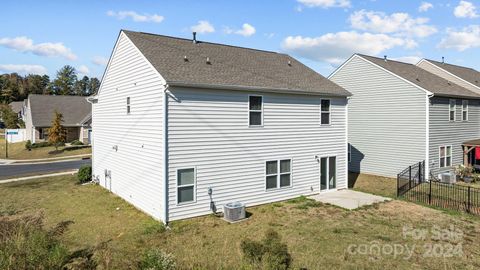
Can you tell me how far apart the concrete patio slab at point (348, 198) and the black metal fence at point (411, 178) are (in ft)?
7.13

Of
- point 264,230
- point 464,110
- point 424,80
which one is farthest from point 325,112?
point 464,110

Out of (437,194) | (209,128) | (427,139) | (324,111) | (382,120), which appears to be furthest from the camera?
(382,120)

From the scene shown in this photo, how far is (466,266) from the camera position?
802 centimetres

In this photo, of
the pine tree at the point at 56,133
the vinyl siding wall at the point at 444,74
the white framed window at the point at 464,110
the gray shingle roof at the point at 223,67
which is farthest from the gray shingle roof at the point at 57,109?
the white framed window at the point at 464,110

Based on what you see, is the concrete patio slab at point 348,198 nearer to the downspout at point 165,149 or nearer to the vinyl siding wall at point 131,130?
the downspout at point 165,149

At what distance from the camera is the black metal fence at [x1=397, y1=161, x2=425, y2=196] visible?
56.8 ft

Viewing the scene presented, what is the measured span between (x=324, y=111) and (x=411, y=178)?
24.0 ft

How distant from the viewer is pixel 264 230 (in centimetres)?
1092

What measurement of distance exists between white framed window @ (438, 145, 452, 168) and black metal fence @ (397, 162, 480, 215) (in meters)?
1.67

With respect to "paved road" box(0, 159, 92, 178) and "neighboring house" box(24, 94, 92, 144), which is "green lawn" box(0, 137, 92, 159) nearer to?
"neighboring house" box(24, 94, 92, 144)

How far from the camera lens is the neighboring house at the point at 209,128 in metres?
11.9

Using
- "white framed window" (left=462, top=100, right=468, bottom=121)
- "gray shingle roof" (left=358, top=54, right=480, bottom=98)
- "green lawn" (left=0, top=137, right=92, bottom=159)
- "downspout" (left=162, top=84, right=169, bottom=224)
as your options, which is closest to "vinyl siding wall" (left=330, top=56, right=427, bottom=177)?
"gray shingle roof" (left=358, top=54, right=480, bottom=98)

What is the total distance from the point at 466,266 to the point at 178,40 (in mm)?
14367

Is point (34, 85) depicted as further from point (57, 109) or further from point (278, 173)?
point (278, 173)
